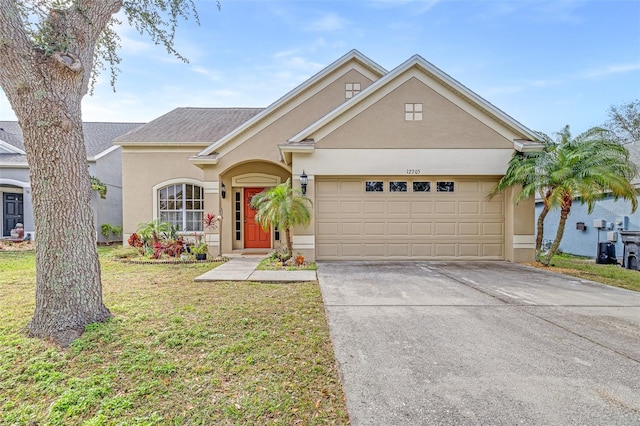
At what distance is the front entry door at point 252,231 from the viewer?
1203 centimetres

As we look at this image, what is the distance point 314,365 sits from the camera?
3.13 meters

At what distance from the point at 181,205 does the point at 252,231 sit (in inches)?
127

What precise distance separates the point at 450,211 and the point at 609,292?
413 centimetres

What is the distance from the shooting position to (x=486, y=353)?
11.2 ft

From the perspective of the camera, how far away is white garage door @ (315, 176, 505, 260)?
9570 mm

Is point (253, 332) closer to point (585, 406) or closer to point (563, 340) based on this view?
point (585, 406)

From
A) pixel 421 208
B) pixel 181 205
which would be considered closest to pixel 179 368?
pixel 421 208

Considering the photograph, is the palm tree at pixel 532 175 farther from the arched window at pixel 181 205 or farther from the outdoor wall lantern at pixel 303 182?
the arched window at pixel 181 205

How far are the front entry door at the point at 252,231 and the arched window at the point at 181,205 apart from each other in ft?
6.57

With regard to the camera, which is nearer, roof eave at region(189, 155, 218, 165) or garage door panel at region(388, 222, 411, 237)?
garage door panel at region(388, 222, 411, 237)

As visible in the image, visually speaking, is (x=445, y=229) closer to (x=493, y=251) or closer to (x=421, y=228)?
(x=421, y=228)

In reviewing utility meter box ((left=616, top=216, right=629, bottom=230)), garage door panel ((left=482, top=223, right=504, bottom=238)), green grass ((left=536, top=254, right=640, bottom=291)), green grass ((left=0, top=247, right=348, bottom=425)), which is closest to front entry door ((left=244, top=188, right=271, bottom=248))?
green grass ((left=0, top=247, right=348, bottom=425))

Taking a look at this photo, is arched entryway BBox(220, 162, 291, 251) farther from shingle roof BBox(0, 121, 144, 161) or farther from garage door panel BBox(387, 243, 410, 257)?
shingle roof BBox(0, 121, 144, 161)

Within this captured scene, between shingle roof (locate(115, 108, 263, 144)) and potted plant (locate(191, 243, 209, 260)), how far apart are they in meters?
4.65
